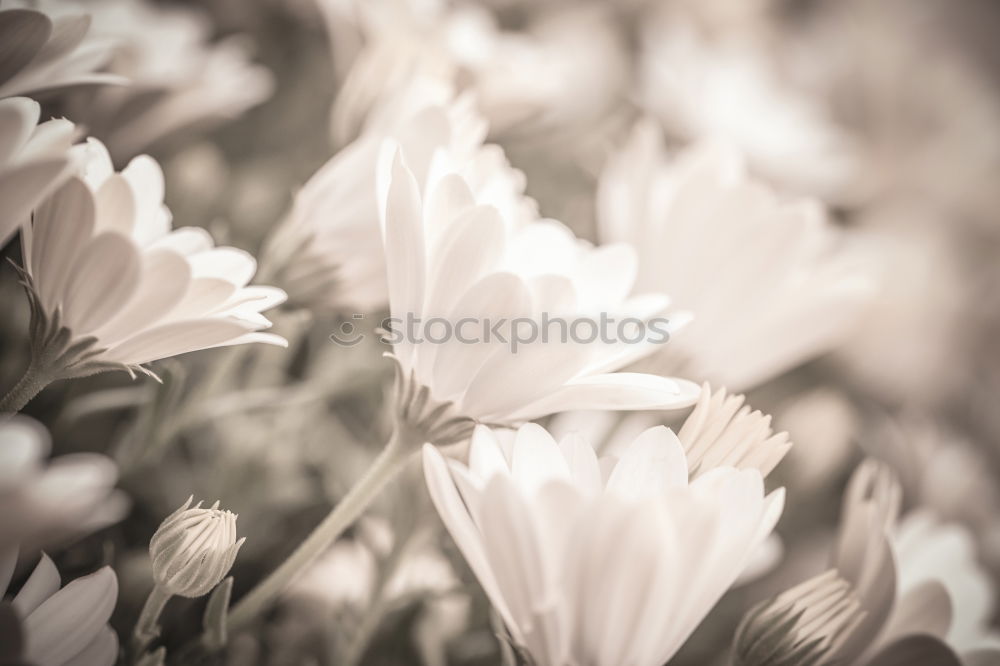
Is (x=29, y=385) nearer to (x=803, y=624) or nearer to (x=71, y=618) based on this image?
(x=71, y=618)

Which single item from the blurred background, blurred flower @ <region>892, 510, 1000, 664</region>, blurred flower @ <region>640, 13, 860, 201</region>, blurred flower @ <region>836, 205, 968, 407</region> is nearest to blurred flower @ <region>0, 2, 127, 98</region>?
the blurred background

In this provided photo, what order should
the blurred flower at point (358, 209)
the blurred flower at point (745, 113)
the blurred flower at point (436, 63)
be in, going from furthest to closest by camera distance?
the blurred flower at point (745, 113)
the blurred flower at point (436, 63)
the blurred flower at point (358, 209)

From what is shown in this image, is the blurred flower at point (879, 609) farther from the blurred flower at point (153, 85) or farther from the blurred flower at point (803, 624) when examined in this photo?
the blurred flower at point (153, 85)

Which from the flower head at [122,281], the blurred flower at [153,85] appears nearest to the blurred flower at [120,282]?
the flower head at [122,281]

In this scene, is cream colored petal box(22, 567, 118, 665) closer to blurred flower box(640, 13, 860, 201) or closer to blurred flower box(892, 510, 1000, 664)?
blurred flower box(892, 510, 1000, 664)

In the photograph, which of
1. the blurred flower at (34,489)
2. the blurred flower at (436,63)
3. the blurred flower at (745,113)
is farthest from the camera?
the blurred flower at (745,113)

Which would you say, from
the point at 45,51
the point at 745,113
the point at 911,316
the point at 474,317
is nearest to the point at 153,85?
the point at 45,51
